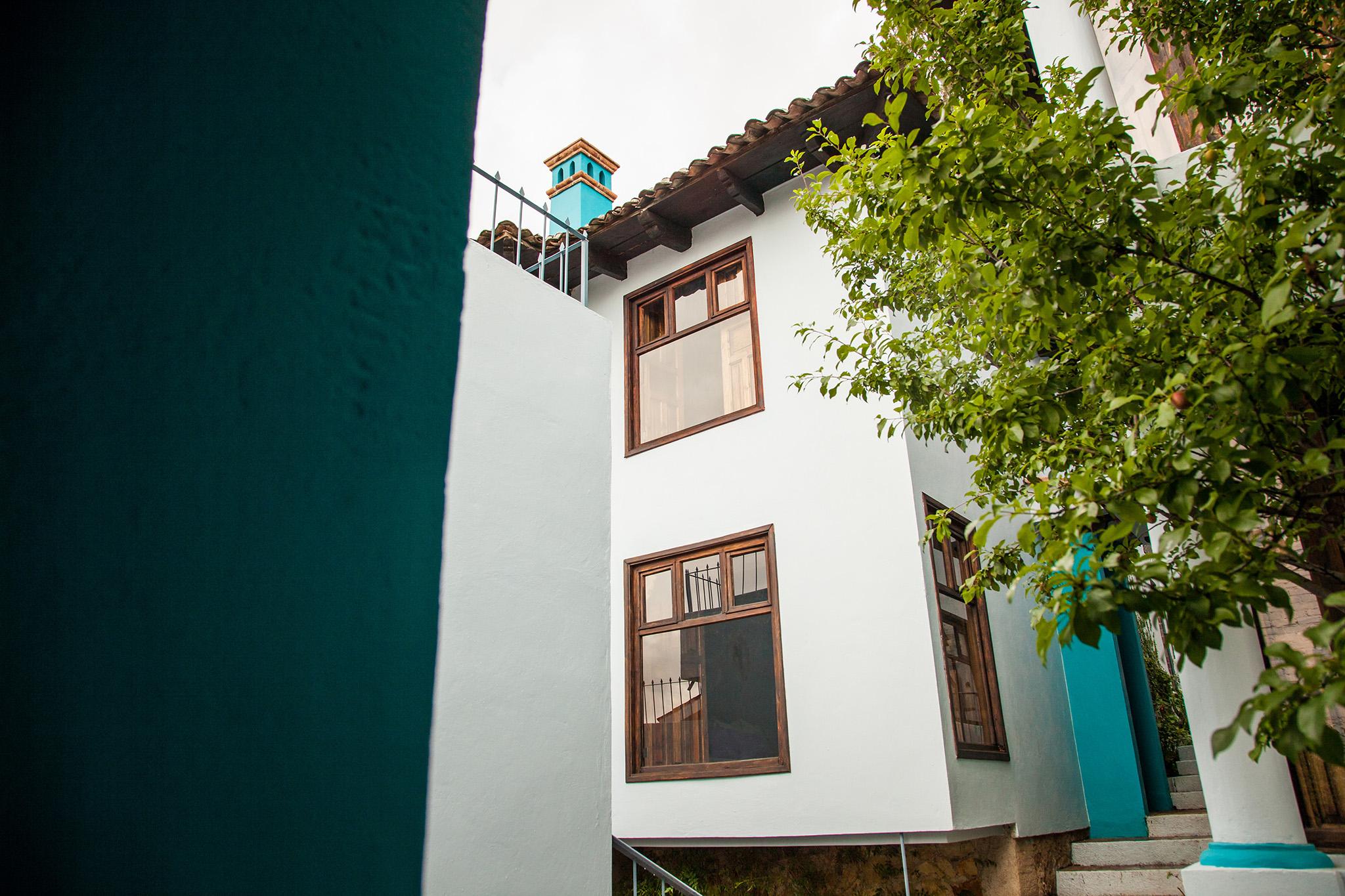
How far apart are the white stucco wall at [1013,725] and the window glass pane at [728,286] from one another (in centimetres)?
235

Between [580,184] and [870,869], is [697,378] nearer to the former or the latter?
[580,184]

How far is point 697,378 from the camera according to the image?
8.25 meters

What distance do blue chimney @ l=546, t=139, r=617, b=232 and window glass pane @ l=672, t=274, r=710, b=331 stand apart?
1.93 metres

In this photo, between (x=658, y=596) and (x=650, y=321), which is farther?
(x=650, y=321)

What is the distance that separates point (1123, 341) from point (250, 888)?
2.62 metres

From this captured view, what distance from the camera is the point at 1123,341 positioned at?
256 cm

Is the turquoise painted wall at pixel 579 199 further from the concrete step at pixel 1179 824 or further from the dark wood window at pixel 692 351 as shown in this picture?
the concrete step at pixel 1179 824

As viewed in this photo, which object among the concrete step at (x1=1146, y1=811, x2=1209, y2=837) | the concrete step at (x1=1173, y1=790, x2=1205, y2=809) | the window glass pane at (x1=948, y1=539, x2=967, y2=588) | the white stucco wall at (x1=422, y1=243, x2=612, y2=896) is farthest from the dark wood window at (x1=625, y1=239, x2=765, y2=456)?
the concrete step at (x1=1173, y1=790, x2=1205, y2=809)

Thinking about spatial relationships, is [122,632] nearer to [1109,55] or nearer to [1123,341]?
[1123,341]

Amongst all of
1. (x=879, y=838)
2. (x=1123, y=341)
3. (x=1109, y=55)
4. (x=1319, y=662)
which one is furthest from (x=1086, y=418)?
(x=1109, y=55)

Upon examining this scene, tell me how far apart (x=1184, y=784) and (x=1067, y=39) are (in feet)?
22.4

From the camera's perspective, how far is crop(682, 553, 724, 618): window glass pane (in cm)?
728

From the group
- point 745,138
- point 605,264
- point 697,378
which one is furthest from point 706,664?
point 745,138

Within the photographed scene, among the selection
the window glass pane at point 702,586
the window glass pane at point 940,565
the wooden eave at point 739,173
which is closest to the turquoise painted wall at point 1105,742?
the window glass pane at point 940,565
